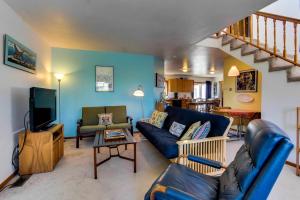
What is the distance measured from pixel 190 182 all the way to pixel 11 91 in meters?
2.71

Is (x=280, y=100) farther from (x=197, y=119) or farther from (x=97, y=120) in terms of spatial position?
(x=97, y=120)

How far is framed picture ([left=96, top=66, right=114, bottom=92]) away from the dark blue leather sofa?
11.7 feet

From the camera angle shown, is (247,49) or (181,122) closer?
(181,122)

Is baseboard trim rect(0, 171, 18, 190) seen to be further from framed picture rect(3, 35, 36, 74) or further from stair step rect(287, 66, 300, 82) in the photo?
stair step rect(287, 66, 300, 82)

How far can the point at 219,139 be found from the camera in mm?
2402

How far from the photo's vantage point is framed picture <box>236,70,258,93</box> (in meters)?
4.71

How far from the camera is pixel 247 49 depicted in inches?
147

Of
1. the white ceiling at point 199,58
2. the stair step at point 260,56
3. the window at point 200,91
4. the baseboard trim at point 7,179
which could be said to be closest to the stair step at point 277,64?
the stair step at point 260,56

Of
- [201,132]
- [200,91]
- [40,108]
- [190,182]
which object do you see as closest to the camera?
[190,182]

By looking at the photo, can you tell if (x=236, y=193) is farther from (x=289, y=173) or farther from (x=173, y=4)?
(x=173, y=4)

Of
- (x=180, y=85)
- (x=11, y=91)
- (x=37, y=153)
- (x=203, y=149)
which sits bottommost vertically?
(x=37, y=153)

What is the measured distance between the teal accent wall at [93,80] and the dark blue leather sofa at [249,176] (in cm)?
352

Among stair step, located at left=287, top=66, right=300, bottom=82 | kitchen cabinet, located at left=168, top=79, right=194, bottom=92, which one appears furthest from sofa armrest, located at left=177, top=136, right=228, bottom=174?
kitchen cabinet, located at left=168, top=79, right=194, bottom=92

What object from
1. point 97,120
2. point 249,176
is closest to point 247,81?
point 97,120
